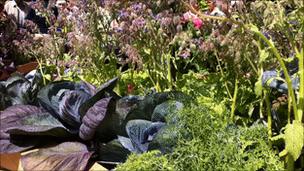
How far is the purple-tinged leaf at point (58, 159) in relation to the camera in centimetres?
258

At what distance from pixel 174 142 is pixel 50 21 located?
1.99 meters

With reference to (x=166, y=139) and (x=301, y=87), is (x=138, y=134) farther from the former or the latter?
(x=301, y=87)

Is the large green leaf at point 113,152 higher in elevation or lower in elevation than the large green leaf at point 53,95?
lower

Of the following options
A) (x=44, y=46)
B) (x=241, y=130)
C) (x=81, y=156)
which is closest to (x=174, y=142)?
(x=241, y=130)

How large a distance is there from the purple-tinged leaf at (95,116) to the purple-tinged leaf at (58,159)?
12 cm

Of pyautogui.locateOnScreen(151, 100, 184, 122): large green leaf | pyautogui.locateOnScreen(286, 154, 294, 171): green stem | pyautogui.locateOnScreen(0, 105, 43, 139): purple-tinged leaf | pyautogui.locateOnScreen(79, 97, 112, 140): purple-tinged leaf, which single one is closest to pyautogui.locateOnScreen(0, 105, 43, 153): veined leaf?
pyautogui.locateOnScreen(0, 105, 43, 139): purple-tinged leaf

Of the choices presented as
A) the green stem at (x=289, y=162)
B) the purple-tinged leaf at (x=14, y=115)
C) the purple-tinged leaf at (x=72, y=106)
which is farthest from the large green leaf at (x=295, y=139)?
the purple-tinged leaf at (x=14, y=115)

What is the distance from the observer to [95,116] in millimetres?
2602

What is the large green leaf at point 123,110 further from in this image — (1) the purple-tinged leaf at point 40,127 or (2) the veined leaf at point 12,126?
(2) the veined leaf at point 12,126

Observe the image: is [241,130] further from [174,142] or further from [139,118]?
[139,118]

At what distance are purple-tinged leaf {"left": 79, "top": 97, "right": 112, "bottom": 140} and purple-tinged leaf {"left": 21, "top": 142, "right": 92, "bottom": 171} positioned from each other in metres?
0.12

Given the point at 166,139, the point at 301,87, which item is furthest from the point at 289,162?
the point at 166,139

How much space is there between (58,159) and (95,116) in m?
0.28

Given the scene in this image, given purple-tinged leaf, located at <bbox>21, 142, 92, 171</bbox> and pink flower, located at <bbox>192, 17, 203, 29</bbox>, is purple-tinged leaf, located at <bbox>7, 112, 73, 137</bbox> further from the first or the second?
pink flower, located at <bbox>192, 17, 203, 29</bbox>
